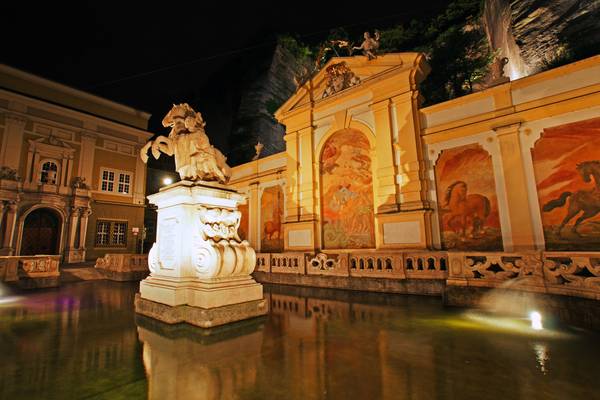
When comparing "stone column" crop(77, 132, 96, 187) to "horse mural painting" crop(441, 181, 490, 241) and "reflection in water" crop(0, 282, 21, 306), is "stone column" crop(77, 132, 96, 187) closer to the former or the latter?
"reflection in water" crop(0, 282, 21, 306)

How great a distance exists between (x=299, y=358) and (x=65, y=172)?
20757 mm

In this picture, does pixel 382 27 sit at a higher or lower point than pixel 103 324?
higher

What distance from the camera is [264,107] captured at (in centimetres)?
2462

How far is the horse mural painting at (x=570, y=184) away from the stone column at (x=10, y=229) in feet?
74.4

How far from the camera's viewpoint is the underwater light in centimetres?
380

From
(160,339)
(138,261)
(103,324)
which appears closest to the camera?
(160,339)

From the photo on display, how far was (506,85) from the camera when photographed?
27.9 ft

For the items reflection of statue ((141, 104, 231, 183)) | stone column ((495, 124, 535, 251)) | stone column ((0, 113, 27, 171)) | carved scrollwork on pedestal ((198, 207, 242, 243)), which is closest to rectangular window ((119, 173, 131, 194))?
stone column ((0, 113, 27, 171))

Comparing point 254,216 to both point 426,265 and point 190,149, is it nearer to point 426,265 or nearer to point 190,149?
point 426,265

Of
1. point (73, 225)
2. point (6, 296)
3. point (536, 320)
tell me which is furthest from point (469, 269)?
point (73, 225)

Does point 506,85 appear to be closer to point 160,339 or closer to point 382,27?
point 160,339

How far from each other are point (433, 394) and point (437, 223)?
25.6ft

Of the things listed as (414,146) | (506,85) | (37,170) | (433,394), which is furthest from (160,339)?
(37,170)

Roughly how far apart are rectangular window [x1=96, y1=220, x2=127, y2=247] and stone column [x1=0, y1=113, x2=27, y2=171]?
5265 millimetres
